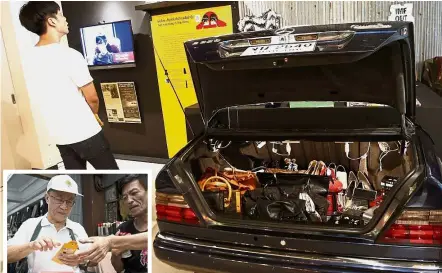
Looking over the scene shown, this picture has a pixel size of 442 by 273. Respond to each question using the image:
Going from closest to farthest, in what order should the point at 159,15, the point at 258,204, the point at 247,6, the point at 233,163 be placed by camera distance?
the point at 258,204, the point at 233,163, the point at 247,6, the point at 159,15

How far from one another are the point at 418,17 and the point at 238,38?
1997 millimetres

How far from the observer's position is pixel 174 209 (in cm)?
185

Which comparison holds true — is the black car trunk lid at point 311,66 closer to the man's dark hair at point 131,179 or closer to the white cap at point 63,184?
the man's dark hair at point 131,179

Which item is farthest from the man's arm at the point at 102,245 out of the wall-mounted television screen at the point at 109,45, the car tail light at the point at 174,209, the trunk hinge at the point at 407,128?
the wall-mounted television screen at the point at 109,45

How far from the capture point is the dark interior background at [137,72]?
4.46 meters

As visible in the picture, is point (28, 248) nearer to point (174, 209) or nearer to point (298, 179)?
point (174, 209)

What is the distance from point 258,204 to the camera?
1907mm

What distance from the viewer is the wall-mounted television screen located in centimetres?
433

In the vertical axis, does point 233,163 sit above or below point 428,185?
below

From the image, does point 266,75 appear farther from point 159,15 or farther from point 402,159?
point 159,15

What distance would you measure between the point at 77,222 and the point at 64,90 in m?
1.72

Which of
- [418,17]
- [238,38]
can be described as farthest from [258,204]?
[418,17]

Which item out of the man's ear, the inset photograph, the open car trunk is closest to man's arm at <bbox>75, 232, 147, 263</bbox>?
the inset photograph

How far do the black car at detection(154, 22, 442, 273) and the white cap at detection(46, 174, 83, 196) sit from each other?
0.38 metres
